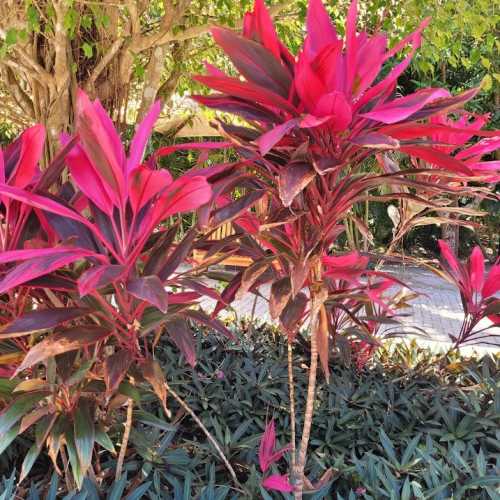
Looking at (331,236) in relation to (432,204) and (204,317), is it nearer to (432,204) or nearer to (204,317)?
(432,204)

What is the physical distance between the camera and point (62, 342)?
35.2 inches

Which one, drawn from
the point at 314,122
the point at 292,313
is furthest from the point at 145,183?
the point at 292,313

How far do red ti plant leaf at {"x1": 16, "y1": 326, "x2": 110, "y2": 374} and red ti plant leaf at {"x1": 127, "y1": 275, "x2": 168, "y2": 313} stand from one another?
18 centimetres

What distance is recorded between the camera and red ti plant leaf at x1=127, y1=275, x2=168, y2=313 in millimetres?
770

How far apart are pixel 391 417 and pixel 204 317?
3.28ft

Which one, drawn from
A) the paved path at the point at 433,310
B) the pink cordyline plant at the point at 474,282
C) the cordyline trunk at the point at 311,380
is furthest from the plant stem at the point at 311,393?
the paved path at the point at 433,310

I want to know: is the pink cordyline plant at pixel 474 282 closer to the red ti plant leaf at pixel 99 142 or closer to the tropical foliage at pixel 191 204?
the tropical foliage at pixel 191 204

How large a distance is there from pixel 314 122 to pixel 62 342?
56 centimetres

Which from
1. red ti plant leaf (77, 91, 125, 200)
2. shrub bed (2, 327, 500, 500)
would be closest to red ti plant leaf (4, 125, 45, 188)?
red ti plant leaf (77, 91, 125, 200)

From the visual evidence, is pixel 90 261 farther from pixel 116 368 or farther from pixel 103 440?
pixel 103 440

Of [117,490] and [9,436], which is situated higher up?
[9,436]

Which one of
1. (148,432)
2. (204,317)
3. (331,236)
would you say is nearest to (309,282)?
(331,236)

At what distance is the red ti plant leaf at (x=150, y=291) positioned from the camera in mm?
770

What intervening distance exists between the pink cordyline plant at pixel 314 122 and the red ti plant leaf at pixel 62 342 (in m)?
0.29
